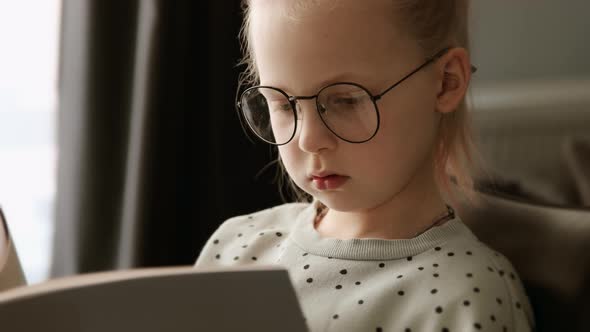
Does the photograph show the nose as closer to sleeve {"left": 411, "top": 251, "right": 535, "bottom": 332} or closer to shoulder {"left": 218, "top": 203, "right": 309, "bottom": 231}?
sleeve {"left": 411, "top": 251, "right": 535, "bottom": 332}

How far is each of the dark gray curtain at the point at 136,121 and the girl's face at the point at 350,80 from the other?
2.74ft

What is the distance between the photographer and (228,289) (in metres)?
0.84

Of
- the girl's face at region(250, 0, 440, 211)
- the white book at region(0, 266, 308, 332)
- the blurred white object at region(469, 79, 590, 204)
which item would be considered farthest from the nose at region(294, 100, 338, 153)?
the blurred white object at region(469, 79, 590, 204)

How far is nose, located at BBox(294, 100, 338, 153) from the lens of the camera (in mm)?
1043

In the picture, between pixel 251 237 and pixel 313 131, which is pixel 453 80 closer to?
pixel 313 131

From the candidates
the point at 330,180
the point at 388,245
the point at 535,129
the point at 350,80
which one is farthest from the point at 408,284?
the point at 535,129

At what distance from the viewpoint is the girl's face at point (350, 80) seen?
40.0 inches

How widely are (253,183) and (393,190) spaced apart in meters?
1.08

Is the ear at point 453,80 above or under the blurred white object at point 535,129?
above

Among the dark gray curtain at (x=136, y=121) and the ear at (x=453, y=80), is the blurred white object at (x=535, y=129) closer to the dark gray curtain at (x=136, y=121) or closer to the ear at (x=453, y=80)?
the ear at (x=453, y=80)

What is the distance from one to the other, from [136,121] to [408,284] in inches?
41.6

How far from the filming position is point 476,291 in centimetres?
101

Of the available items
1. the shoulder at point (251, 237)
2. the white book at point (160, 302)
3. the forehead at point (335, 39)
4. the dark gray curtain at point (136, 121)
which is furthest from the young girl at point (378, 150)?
the dark gray curtain at point (136, 121)

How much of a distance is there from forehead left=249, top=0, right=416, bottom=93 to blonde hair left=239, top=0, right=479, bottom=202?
25 mm
